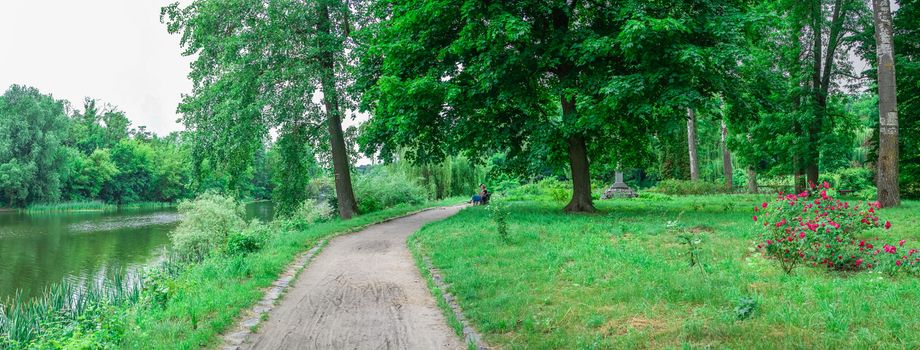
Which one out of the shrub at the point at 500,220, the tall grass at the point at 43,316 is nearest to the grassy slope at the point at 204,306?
the tall grass at the point at 43,316

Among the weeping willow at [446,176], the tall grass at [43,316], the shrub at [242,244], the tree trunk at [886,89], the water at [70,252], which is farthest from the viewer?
the weeping willow at [446,176]

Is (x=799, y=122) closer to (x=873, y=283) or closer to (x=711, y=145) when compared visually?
(x=873, y=283)

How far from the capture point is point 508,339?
4.97m

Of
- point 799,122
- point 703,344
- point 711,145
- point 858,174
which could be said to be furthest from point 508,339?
point 711,145

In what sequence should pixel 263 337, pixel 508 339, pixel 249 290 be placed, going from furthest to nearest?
pixel 249 290
pixel 263 337
pixel 508 339

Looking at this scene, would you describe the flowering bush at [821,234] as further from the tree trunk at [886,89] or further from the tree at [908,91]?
the tree at [908,91]

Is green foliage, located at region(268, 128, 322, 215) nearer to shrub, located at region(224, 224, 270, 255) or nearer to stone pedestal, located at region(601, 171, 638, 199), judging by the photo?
shrub, located at region(224, 224, 270, 255)

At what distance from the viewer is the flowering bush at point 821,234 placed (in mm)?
6156

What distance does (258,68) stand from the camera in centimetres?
1725

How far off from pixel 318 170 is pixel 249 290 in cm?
1551

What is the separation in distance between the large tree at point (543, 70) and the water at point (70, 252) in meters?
8.34

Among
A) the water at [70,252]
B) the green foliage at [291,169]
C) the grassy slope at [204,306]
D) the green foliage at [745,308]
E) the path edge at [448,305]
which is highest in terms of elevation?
the green foliage at [291,169]

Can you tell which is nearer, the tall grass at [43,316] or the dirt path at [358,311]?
the dirt path at [358,311]

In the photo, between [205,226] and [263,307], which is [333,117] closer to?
[205,226]
